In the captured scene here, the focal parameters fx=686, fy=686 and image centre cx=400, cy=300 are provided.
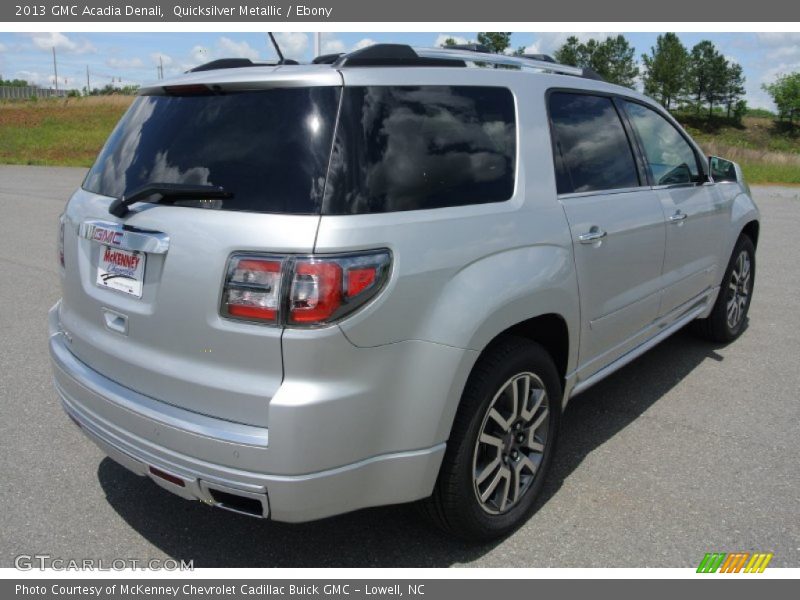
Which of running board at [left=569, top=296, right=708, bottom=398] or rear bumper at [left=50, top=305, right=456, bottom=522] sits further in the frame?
running board at [left=569, top=296, right=708, bottom=398]

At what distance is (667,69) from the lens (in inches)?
3447

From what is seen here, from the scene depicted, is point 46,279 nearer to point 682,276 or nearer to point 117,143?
point 117,143

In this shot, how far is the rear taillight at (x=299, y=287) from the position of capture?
213 cm

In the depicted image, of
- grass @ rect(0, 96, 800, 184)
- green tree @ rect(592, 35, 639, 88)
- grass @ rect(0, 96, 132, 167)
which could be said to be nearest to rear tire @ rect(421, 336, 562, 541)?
grass @ rect(0, 96, 800, 184)

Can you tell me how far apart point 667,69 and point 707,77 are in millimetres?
7220

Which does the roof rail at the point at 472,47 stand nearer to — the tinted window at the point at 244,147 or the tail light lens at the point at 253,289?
the tinted window at the point at 244,147

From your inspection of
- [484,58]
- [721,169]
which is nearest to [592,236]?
[484,58]

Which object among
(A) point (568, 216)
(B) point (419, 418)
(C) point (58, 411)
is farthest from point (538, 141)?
(C) point (58, 411)

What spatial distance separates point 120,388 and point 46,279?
5331 mm

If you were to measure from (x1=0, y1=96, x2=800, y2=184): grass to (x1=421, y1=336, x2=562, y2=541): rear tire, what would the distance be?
1470cm

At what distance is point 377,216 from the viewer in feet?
7.43

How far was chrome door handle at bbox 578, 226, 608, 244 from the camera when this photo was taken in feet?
10.3

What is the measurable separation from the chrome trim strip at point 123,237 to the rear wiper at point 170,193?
76 mm

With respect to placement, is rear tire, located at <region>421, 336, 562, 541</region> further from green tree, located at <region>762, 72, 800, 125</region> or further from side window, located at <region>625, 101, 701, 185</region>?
green tree, located at <region>762, 72, 800, 125</region>
